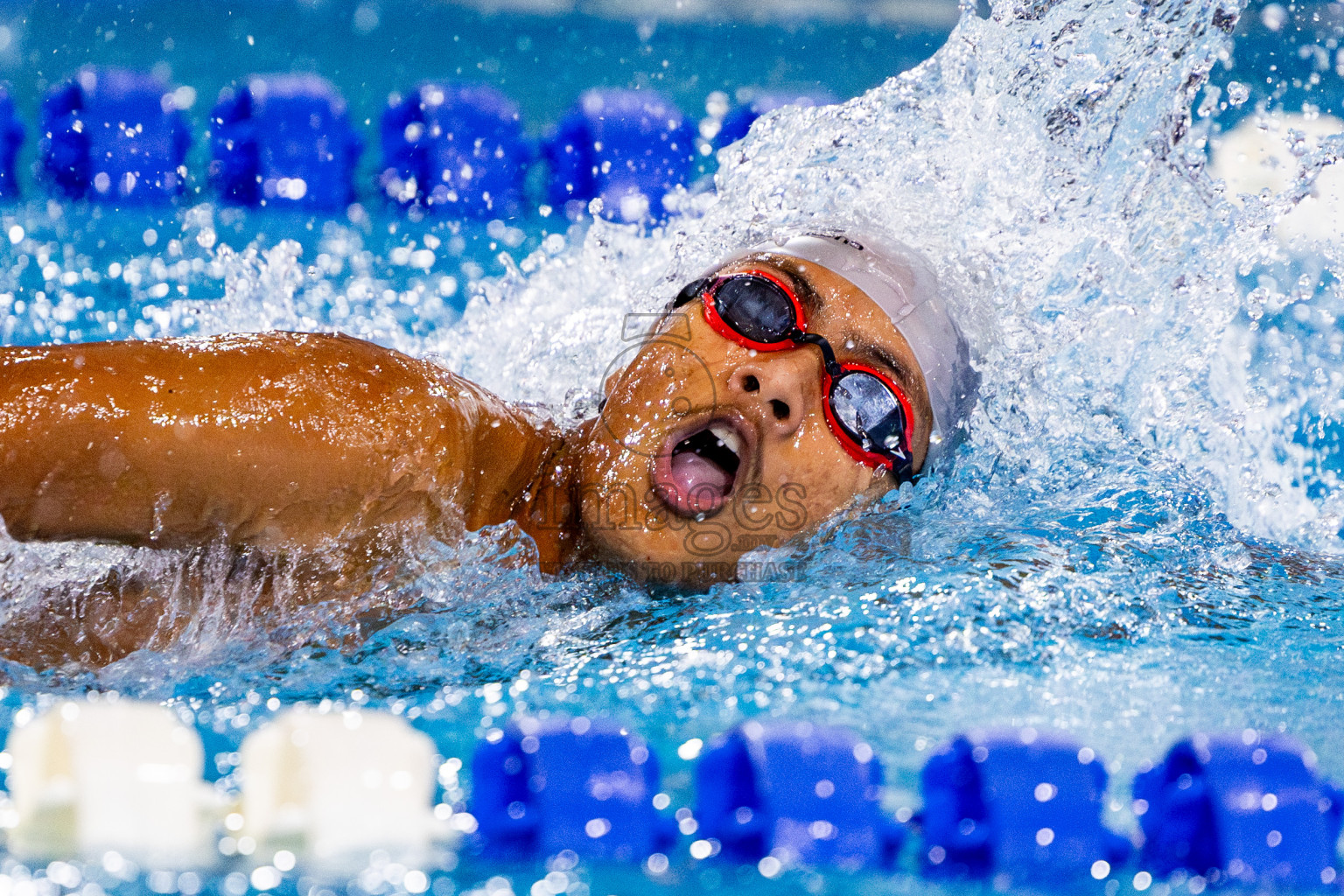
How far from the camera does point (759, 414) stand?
5.28 feet

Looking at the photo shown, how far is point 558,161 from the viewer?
3588 mm

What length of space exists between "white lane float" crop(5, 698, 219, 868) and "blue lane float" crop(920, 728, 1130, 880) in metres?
0.72

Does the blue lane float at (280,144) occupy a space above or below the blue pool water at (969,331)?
above

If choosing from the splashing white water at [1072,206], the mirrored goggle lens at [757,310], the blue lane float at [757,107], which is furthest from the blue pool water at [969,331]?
the mirrored goggle lens at [757,310]

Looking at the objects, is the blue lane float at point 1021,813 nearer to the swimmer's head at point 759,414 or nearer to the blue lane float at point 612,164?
the swimmer's head at point 759,414

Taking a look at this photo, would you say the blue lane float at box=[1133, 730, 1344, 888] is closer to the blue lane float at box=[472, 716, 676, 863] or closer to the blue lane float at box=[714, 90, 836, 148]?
the blue lane float at box=[472, 716, 676, 863]

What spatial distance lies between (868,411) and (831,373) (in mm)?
75

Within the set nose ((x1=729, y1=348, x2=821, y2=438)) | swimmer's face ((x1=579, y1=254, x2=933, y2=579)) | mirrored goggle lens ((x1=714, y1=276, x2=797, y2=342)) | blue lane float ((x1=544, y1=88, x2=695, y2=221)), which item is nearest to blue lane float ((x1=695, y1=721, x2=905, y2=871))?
swimmer's face ((x1=579, y1=254, x2=933, y2=579))

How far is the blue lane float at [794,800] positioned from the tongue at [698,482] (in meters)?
0.42

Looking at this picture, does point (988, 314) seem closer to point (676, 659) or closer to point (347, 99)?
point (676, 659)

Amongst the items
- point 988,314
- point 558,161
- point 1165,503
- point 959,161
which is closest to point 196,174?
point 558,161

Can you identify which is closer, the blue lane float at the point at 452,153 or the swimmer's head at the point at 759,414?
the swimmer's head at the point at 759,414

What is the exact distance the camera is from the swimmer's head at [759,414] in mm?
1572

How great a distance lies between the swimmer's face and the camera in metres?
1.56
